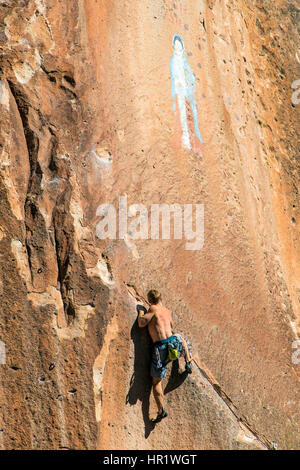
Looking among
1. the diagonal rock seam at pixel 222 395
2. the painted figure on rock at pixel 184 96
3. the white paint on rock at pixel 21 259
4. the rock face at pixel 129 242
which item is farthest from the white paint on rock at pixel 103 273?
the painted figure on rock at pixel 184 96

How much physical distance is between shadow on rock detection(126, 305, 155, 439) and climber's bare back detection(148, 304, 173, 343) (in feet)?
0.36

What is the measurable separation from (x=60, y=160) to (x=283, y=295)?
3470mm

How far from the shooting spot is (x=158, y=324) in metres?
6.26

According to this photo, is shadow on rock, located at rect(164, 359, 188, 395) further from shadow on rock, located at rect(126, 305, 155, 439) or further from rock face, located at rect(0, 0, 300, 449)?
shadow on rock, located at rect(126, 305, 155, 439)

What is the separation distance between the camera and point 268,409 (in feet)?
24.5

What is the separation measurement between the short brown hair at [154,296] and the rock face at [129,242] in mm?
153

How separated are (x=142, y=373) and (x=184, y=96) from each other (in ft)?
10.6

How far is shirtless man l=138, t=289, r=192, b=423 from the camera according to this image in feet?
20.5

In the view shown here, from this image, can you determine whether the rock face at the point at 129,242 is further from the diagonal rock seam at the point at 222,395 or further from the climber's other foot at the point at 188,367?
the climber's other foot at the point at 188,367

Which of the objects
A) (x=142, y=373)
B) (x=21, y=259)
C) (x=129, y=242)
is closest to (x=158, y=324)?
(x=142, y=373)

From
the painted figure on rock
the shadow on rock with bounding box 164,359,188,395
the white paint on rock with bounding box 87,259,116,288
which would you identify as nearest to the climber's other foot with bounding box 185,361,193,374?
the shadow on rock with bounding box 164,359,188,395

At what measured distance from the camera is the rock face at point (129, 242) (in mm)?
5965

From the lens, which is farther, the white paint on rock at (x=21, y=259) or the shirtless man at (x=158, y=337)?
the shirtless man at (x=158, y=337)

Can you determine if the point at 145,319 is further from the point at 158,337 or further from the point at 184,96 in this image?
the point at 184,96
